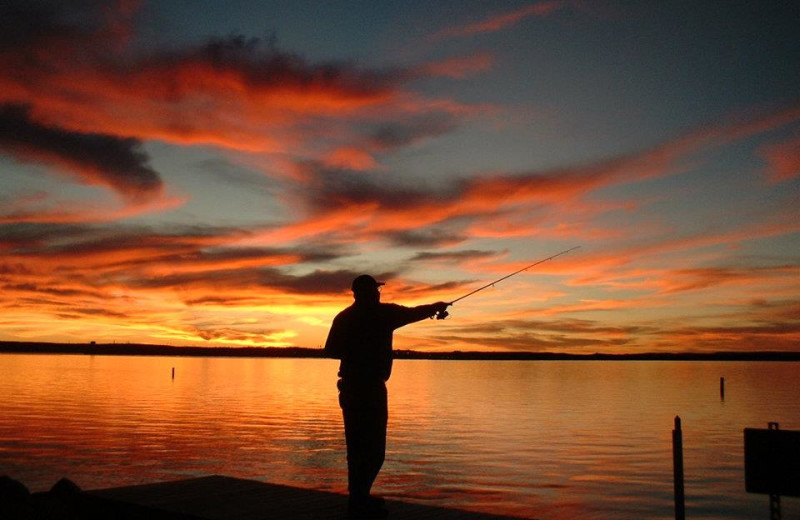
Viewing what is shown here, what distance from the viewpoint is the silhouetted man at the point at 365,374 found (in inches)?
356

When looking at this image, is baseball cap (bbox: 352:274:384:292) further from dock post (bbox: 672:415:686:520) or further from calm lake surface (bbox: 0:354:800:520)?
calm lake surface (bbox: 0:354:800:520)

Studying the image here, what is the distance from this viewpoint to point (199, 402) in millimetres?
54562

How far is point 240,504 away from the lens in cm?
1034

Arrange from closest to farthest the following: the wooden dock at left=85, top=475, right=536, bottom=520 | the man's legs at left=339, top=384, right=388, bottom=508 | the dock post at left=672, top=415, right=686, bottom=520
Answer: the man's legs at left=339, top=384, right=388, bottom=508
the wooden dock at left=85, top=475, right=536, bottom=520
the dock post at left=672, top=415, right=686, bottom=520

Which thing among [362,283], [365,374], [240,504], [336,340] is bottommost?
[240,504]

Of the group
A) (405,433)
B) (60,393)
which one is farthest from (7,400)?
(405,433)

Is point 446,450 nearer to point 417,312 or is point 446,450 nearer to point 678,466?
point 678,466

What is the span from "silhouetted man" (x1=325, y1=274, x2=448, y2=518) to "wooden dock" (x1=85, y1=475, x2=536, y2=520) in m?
0.75

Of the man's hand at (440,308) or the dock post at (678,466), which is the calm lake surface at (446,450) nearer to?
the dock post at (678,466)

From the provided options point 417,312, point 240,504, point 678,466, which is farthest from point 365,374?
point 678,466

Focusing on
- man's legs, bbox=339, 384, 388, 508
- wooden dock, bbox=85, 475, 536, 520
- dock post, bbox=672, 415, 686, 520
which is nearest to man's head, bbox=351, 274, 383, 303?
man's legs, bbox=339, 384, 388, 508

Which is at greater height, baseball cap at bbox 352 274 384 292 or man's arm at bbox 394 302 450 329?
baseball cap at bbox 352 274 384 292

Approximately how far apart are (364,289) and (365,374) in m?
1.06

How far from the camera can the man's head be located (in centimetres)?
921
